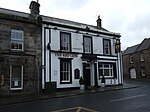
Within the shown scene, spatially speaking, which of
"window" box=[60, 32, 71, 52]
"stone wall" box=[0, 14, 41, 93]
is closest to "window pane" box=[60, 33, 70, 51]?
"window" box=[60, 32, 71, 52]

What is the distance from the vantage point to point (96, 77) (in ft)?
75.6

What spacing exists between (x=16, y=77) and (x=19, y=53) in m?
2.31

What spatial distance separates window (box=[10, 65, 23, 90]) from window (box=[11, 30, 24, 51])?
186 centimetres

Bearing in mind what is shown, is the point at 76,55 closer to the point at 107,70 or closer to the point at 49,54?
the point at 49,54

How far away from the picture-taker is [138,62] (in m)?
43.0

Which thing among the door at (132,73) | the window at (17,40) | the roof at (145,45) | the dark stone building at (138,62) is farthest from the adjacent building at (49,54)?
the door at (132,73)

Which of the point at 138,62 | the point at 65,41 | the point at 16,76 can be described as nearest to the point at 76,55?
the point at 65,41

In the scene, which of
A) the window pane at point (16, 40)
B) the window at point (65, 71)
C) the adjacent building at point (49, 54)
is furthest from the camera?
the window at point (65, 71)

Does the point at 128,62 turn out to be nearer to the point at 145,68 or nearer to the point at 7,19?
the point at 145,68

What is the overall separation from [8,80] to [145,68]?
32.2 m

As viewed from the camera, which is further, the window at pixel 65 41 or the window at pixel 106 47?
the window at pixel 106 47

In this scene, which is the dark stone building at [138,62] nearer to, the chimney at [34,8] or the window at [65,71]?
the window at [65,71]

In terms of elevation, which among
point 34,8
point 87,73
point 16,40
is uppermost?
point 34,8

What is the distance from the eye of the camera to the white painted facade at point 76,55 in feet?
64.8
